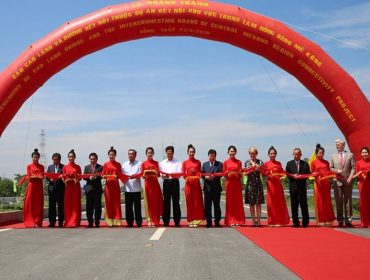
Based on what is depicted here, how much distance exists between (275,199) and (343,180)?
1627 millimetres

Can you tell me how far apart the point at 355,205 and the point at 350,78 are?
10.1 metres

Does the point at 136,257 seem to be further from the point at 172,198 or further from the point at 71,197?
the point at 71,197

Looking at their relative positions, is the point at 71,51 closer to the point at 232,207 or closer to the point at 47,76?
the point at 47,76

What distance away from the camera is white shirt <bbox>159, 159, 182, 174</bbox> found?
12.7 metres

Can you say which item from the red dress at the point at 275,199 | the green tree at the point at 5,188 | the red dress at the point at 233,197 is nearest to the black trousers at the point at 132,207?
the red dress at the point at 233,197

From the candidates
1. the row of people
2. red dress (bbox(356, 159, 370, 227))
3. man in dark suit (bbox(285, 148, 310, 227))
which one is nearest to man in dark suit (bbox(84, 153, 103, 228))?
the row of people

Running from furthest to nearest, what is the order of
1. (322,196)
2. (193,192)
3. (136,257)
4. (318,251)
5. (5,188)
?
(5,188)
(193,192)
(322,196)
(318,251)
(136,257)

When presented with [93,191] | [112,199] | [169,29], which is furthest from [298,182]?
[169,29]

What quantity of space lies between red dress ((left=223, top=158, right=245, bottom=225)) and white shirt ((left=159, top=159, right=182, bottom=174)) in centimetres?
112

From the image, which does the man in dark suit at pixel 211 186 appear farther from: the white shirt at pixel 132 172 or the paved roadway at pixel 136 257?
the paved roadway at pixel 136 257

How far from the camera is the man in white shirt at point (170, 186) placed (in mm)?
12539

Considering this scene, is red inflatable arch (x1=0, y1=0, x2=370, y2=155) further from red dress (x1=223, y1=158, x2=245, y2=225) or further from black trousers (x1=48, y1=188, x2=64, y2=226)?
red dress (x1=223, y1=158, x2=245, y2=225)

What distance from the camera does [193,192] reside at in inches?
497

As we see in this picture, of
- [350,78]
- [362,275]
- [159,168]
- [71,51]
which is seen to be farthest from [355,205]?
[362,275]
